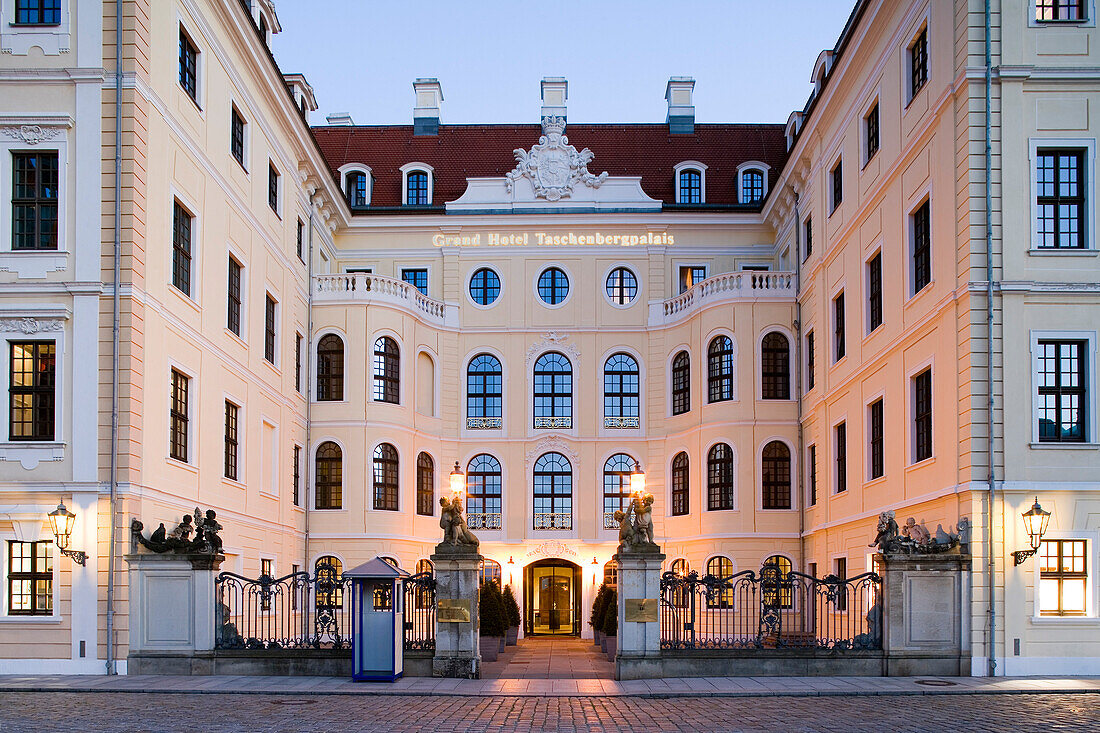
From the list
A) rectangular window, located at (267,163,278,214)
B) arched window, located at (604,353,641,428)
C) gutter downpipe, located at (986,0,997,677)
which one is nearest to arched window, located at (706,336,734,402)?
arched window, located at (604,353,641,428)

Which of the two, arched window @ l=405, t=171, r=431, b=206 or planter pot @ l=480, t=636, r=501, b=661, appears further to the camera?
arched window @ l=405, t=171, r=431, b=206

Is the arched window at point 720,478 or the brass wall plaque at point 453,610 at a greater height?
the arched window at point 720,478

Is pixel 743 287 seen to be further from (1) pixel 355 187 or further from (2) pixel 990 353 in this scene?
(2) pixel 990 353

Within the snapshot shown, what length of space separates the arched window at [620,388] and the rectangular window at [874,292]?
43.2 feet

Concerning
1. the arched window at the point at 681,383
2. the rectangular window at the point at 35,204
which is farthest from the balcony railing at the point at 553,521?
the rectangular window at the point at 35,204

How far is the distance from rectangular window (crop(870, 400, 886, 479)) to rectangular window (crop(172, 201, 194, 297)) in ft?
52.4

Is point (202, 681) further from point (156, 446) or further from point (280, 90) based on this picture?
point (280, 90)

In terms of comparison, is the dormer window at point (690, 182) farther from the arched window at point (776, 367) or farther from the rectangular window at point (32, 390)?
the rectangular window at point (32, 390)

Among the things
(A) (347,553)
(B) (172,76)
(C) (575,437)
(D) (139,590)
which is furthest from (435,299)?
(D) (139,590)

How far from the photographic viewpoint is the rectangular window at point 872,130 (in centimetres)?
2817

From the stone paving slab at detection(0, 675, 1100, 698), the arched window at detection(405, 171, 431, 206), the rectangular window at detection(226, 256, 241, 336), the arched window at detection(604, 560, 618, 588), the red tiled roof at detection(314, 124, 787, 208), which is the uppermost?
the red tiled roof at detection(314, 124, 787, 208)

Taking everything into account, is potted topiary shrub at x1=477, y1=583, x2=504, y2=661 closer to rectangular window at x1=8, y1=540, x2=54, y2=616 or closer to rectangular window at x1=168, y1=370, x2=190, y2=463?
rectangular window at x1=168, y1=370, x2=190, y2=463

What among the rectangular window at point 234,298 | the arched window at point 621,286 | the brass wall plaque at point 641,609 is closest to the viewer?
the brass wall plaque at point 641,609

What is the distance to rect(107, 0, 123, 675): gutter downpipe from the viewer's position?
21.3 meters
